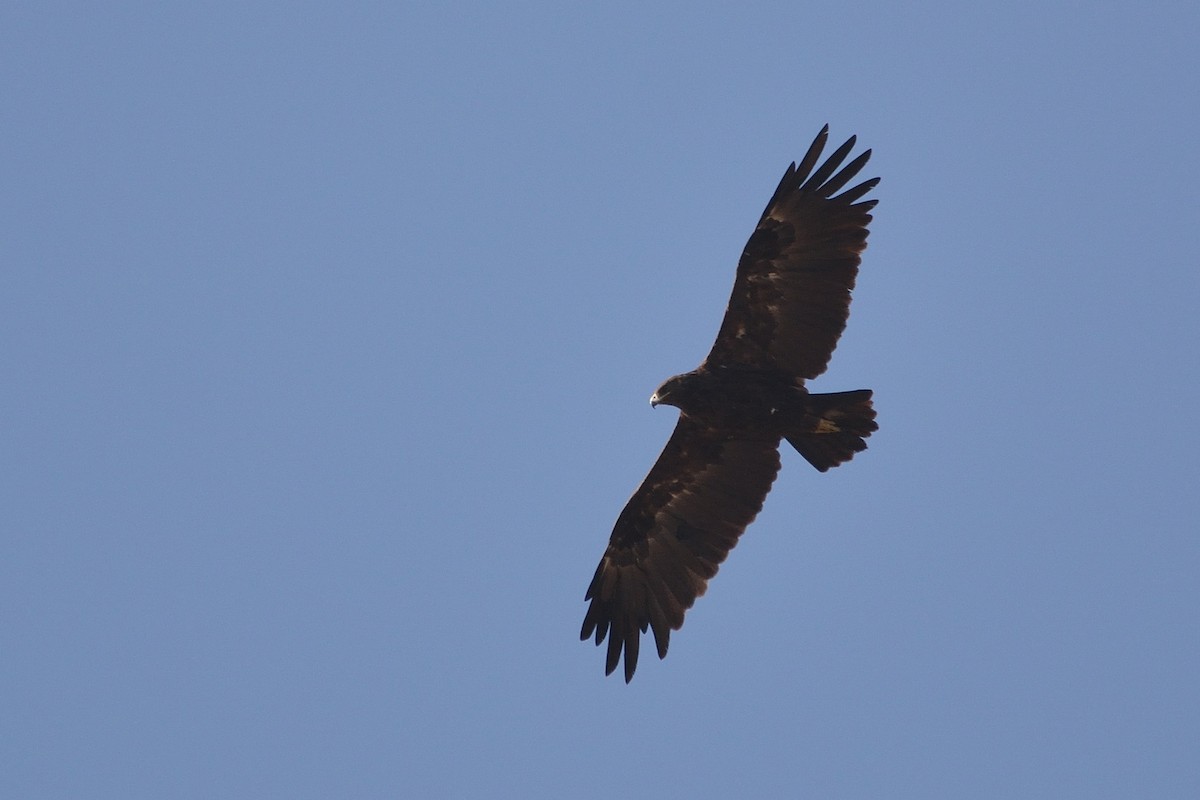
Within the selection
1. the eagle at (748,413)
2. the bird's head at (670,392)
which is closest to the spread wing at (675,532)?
the eagle at (748,413)

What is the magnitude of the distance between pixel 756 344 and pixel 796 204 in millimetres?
1556

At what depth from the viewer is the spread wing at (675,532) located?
56.9ft

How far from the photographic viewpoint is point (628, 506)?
699 inches

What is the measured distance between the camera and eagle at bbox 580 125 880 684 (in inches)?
633

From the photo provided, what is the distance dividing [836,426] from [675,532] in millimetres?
2564

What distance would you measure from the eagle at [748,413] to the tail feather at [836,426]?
0.03 feet

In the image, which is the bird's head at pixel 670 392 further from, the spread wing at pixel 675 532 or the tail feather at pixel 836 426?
the tail feather at pixel 836 426

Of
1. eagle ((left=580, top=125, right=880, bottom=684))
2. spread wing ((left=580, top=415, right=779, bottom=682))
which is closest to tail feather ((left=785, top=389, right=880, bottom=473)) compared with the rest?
eagle ((left=580, top=125, right=880, bottom=684))

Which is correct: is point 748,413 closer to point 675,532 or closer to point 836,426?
point 836,426

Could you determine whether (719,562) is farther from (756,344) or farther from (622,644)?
(756,344)

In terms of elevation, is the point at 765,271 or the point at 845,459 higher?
the point at 765,271

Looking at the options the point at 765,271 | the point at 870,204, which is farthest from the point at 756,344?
the point at 870,204

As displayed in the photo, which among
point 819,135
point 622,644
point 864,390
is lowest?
point 622,644

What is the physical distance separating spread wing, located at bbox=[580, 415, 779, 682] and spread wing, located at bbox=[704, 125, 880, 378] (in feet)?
4.30
